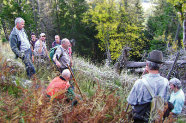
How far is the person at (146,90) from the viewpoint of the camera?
2271 mm

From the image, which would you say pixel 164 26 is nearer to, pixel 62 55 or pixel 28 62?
pixel 62 55

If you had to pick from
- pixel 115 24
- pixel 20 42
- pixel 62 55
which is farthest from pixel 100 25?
pixel 20 42

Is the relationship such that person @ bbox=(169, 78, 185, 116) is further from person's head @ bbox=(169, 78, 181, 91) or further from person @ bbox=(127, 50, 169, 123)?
person @ bbox=(127, 50, 169, 123)

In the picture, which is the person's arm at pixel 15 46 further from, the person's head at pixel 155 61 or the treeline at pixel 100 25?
the treeline at pixel 100 25

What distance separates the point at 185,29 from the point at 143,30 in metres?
16.6

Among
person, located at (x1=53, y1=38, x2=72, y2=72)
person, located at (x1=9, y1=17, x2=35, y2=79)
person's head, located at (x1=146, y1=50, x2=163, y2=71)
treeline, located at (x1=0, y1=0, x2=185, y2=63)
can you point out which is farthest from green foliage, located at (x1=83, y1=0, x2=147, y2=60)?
person's head, located at (x1=146, y1=50, x2=163, y2=71)

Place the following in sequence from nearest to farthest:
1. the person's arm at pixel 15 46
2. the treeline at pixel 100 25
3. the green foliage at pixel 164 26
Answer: the person's arm at pixel 15 46 < the green foliage at pixel 164 26 < the treeline at pixel 100 25

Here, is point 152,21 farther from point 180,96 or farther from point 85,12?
point 180,96

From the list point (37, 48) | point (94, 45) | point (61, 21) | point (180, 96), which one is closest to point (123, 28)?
point (94, 45)

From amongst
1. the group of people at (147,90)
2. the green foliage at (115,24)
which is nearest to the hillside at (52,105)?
the group of people at (147,90)

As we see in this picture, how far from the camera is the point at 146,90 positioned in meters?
2.26

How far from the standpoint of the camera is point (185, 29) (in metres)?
11.2

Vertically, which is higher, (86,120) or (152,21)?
(152,21)

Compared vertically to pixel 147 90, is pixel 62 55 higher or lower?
higher
